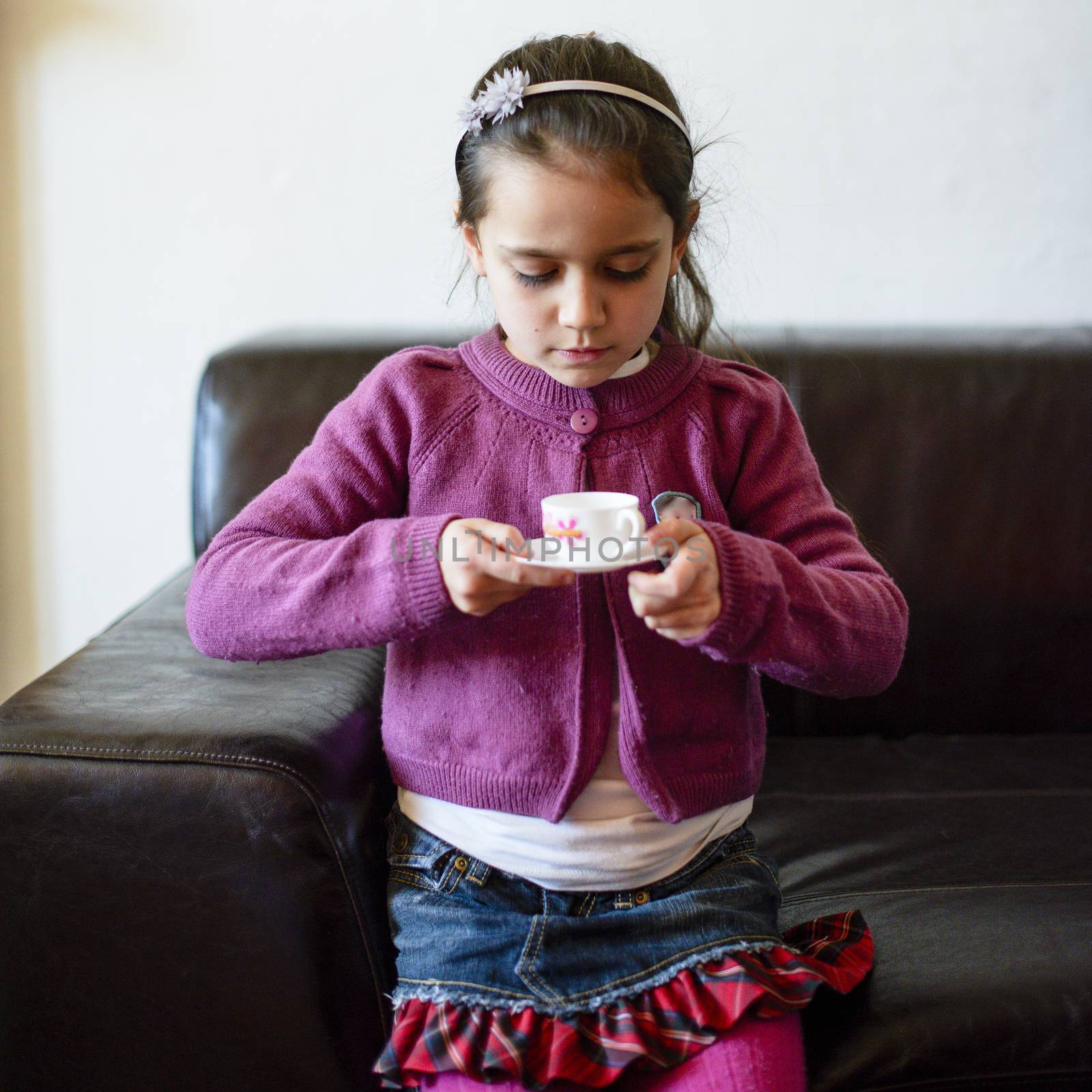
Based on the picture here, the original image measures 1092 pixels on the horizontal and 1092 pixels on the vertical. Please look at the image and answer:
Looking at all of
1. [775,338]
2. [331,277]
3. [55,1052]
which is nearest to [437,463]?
[55,1052]

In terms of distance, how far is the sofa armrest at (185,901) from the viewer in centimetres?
90

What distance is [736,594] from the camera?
0.81 metres

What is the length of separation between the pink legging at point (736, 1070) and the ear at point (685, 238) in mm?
675

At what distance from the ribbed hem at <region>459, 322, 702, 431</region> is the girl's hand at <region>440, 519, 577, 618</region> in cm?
19

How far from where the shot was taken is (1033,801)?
4.39 ft

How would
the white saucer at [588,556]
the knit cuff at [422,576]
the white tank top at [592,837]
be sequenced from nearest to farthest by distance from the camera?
the white saucer at [588,556] → the knit cuff at [422,576] → the white tank top at [592,837]

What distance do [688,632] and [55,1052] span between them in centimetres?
71

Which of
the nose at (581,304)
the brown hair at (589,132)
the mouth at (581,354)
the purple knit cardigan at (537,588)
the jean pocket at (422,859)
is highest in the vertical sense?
the brown hair at (589,132)

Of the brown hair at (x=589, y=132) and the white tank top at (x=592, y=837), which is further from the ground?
the brown hair at (x=589, y=132)

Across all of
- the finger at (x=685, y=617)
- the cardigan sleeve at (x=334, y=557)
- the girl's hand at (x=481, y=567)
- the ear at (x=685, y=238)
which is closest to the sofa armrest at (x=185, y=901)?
the cardigan sleeve at (x=334, y=557)

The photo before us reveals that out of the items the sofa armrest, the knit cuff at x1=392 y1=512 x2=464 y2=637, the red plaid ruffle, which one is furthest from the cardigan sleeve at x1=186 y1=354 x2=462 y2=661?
the red plaid ruffle

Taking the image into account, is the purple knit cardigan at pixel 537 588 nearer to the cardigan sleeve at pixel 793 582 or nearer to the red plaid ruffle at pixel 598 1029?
the cardigan sleeve at pixel 793 582

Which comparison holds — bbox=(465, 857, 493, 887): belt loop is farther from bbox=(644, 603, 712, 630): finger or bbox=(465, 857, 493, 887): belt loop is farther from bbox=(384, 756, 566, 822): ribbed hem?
bbox=(644, 603, 712, 630): finger

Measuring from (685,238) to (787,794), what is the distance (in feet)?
2.46
